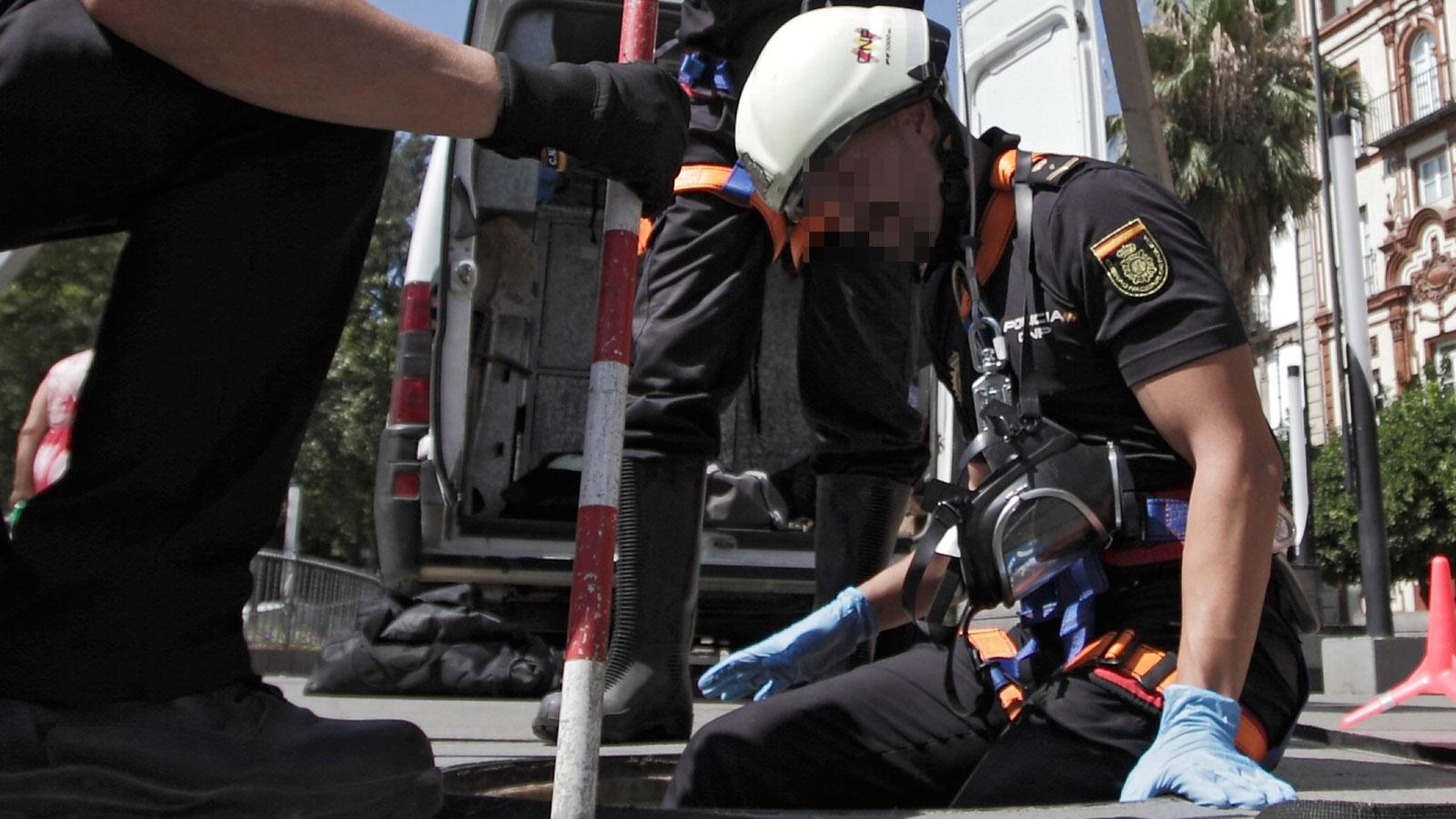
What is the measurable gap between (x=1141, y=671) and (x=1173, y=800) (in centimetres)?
31

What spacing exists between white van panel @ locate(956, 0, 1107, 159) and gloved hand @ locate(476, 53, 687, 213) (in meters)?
3.34

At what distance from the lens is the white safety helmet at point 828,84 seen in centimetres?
226

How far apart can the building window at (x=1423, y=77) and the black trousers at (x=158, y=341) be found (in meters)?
37.4

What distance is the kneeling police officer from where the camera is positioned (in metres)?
1.87

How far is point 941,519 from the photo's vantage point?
212cm

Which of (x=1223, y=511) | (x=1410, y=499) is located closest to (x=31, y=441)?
(x=1223, y=511)

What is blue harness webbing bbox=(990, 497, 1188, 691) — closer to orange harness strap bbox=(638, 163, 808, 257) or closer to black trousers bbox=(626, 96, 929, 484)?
black trousers bbox=(626, 96, 929, 484)

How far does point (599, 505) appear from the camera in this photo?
170 centimetres

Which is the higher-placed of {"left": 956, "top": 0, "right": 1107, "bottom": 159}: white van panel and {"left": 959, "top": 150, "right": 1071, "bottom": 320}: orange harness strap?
{"left": 956, "top": 0, "right": 1107, "bottom": 159}: white van panel

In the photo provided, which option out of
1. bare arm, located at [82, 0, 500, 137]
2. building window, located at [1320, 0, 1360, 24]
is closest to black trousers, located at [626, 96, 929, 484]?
bare arm, located at [82, 0, 500, 137]

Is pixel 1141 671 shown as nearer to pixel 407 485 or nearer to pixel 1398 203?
pixel 407 485

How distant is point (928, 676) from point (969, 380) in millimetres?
513

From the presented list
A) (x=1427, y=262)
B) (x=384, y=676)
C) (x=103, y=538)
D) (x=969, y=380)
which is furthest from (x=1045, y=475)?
(x=1427, y=262)

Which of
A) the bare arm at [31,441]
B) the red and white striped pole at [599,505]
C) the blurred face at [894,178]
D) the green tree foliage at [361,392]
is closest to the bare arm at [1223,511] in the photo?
the blurred face at [894,178]
